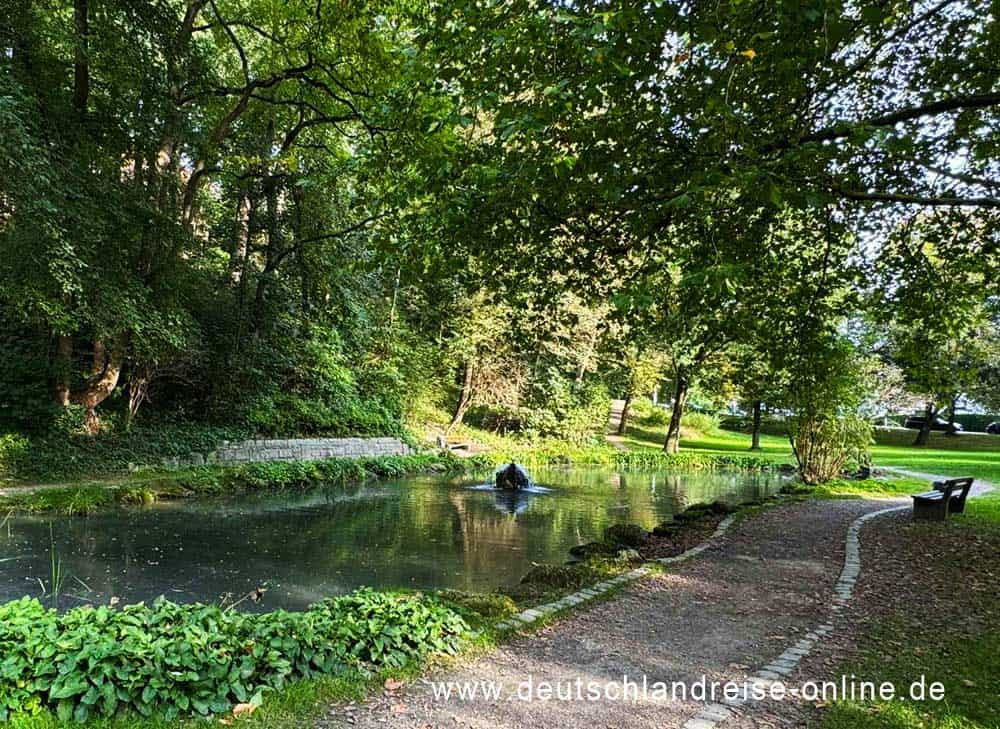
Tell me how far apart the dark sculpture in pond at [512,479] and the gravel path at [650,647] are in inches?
329

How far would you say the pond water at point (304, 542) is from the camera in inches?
257

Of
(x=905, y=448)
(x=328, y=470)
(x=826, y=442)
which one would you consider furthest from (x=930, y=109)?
(x=905, y=448)

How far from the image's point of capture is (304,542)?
875cm

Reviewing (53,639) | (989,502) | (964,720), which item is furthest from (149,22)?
(989,502)

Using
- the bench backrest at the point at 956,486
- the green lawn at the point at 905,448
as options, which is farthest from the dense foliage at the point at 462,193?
the green lawn at the point at 905,448

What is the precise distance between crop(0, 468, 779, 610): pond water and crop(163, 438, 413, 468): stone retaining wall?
191 centimetres

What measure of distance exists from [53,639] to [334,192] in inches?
537

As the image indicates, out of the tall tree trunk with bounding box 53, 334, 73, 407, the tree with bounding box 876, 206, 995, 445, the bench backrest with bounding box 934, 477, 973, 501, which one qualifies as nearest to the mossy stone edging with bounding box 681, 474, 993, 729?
the tree with bounding box 876, 206, 995, 445

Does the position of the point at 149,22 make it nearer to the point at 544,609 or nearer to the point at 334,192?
the point at 334,192

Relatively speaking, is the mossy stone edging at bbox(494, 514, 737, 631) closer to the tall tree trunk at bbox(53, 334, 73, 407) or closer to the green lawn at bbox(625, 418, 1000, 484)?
the tall tree trunk at bbox(53, 334, 73, 407)

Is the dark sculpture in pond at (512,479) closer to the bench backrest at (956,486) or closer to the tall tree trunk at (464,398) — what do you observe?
the tall tree trunk at (464,398)

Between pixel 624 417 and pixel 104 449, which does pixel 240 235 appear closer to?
pixel 104 449

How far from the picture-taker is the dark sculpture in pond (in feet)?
49.8

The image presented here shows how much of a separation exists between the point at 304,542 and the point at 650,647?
597 cm
